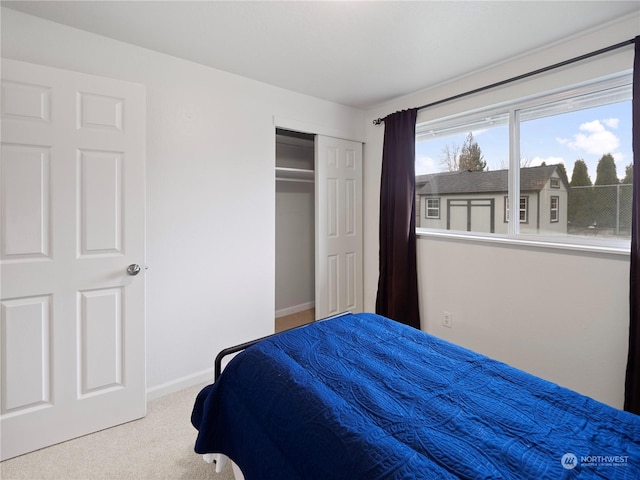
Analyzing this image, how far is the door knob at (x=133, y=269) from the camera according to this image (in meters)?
2.00

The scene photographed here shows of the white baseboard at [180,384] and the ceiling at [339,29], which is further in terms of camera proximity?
the white baseboard at [180,384]

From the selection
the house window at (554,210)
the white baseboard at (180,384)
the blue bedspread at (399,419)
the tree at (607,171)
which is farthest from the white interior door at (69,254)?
the tree at (607,171)

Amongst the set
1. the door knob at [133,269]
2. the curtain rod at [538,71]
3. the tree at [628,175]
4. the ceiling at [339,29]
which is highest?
the ceiling at [339,29]

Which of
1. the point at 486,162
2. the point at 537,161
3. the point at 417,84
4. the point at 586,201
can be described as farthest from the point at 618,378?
the point at 417,84

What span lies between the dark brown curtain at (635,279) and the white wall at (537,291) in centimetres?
9

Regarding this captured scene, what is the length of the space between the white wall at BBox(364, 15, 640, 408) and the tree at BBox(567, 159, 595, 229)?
0.83ft

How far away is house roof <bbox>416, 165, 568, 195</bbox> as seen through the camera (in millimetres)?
2396

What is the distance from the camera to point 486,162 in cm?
271

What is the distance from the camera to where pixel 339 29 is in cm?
197

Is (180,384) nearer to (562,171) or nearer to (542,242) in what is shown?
(542,242)

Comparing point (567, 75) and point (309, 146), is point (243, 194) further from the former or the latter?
point (567, 75)

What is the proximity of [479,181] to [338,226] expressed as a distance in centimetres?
138

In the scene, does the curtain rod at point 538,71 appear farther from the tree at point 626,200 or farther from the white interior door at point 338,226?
the white interior door at point 338,226

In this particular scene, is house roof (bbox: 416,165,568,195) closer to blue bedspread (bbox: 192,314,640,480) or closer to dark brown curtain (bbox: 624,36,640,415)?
dark brown curtain (bbox: 624,36,640,415)
